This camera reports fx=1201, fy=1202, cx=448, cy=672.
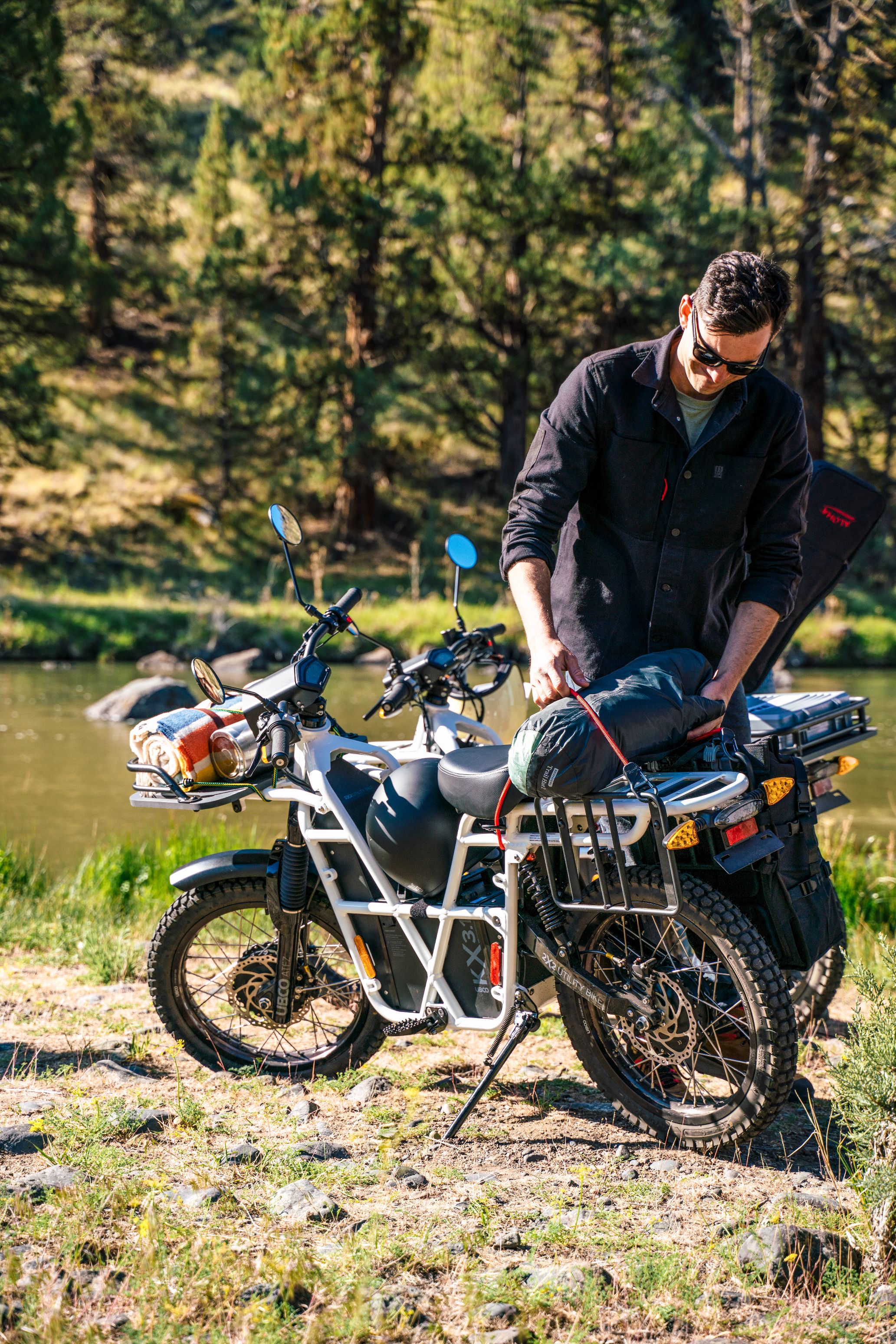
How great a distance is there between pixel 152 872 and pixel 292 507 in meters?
18.3

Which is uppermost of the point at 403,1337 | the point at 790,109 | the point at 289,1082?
the point at 790,109

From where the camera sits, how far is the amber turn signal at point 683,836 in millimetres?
2857

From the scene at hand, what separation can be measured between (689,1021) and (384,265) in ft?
74.7

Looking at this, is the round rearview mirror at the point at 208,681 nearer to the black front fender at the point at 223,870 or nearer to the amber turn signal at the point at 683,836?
the black front fender at the point at 223,870

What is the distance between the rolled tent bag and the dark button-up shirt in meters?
0.35

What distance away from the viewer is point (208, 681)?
3312mm

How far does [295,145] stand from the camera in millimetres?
21766

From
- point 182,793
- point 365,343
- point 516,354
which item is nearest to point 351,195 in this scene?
point 365,343

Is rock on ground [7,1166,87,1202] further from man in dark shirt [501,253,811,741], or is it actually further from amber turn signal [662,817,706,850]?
man in dark shirt [501,253,811,741]

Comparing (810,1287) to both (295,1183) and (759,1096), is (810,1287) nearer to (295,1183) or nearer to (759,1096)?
(759,1096)

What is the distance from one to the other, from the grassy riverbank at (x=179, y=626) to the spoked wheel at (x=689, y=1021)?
13091 millimetres

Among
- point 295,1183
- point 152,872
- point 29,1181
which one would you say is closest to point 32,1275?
point 29,1181

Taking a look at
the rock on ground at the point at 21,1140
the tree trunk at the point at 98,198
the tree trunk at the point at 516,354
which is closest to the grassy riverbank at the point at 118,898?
the rock on ground at the point at 21,1140

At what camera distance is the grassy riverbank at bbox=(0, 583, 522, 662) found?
16750mm
